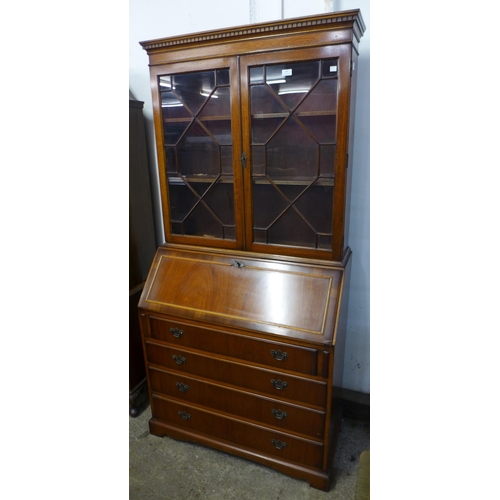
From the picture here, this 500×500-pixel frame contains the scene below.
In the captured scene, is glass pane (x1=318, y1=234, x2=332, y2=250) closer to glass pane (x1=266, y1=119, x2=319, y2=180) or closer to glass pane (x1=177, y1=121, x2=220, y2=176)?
glass pane (x1=266, y1=119, x2=319, y2=180)

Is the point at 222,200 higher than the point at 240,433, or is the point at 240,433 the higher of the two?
the point at 222,200

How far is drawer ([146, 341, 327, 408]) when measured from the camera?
4.79 ft

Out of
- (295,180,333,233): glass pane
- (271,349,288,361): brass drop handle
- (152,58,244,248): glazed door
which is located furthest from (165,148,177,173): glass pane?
(271,349,288,361): brass drop handle

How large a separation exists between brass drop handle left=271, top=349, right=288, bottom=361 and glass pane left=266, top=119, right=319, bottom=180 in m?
0.74

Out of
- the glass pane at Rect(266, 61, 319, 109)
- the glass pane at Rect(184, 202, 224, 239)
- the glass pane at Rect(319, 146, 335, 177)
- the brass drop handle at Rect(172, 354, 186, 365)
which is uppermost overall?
the glass pane at Rect(266, 61, 319, 109)

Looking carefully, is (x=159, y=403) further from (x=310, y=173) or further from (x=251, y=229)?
(x=310, y=173)

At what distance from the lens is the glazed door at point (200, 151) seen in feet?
4.99

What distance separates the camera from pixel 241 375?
1.57 metres

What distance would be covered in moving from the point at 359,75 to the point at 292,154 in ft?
1.60

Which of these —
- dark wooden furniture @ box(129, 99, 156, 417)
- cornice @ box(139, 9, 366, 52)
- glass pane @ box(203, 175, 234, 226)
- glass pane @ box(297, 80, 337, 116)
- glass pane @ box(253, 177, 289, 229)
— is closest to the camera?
cornice @ box(139, 9, 366, 52)

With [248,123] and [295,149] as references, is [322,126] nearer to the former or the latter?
[295,149]

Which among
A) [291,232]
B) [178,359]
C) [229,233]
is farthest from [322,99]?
[178,359]

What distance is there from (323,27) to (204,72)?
0.53 meters

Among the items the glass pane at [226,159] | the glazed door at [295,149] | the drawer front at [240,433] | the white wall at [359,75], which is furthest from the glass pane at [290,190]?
the drawer front at [240,433]
